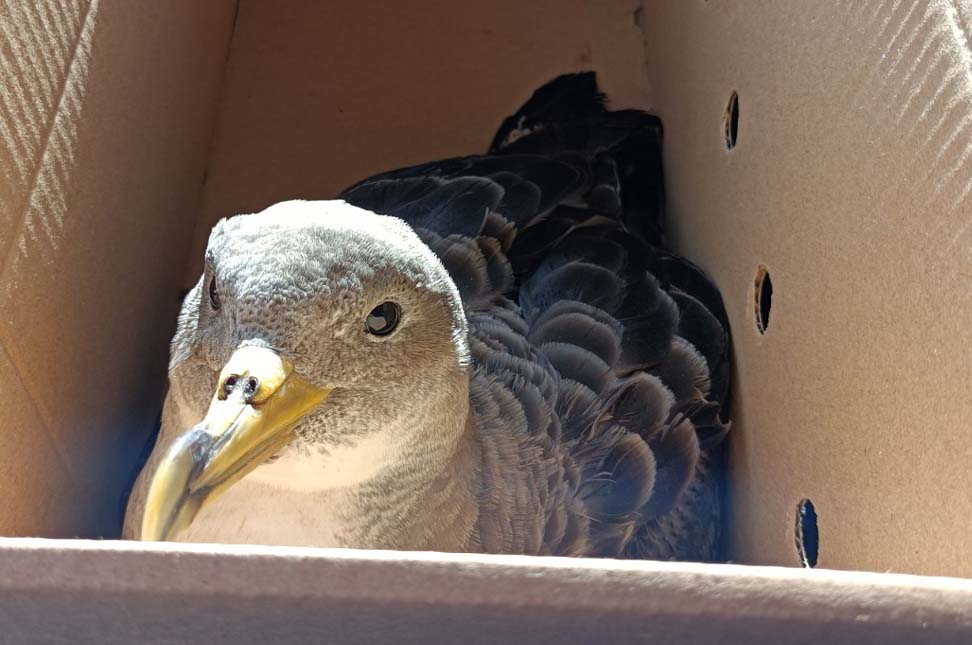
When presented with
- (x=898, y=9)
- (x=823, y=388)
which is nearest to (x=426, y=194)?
(x=823, y=388)

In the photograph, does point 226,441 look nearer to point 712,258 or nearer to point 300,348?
point 300,348

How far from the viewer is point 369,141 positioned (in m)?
2.71

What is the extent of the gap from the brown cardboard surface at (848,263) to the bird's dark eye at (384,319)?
593mm

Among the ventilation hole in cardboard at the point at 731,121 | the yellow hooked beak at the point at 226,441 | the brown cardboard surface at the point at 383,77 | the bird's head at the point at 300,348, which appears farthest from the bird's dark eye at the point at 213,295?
the brown cardboard surface at the point at 383,77

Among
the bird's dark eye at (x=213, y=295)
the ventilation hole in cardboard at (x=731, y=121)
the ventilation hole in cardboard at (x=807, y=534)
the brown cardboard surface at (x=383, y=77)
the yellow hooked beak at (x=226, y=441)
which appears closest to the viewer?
the yellow hooked beak at (x=226, y=441)

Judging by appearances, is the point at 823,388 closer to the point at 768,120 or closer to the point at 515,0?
the point at 768,120

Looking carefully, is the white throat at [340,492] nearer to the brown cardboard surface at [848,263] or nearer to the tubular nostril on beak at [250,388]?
the tubular nostril on beak at [250,388]

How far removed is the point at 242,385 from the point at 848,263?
798mm

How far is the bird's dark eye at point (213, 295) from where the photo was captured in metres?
1.32

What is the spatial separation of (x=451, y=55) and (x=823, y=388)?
1.58 meters

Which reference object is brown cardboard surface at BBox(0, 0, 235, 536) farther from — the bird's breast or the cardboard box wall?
the bird's breast

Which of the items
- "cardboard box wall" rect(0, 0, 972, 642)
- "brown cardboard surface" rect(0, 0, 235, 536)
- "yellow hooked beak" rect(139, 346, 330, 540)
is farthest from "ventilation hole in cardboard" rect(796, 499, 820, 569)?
"brown cardboard surface" rect(0, 0, 235, 536)

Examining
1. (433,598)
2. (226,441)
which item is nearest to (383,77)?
(226,441)

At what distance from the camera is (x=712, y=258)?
205cm
